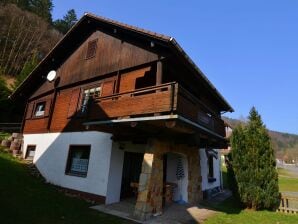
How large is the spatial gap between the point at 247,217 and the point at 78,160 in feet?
29.6

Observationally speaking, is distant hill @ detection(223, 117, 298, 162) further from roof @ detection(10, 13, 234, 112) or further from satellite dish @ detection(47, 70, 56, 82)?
satellite dish @ detection(47, 70, 56, 82)

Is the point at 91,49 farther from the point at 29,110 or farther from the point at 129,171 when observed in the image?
the point at 29,110

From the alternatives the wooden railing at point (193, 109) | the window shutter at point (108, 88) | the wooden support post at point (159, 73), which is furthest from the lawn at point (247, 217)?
the window shutter at point (108, 88)

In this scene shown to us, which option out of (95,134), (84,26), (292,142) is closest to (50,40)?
(84,26)

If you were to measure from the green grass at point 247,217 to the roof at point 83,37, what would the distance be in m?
6.54

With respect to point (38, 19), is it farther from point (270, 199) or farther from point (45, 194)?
point (270, 199)

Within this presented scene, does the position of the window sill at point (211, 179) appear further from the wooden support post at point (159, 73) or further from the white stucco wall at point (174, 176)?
the wooden support post at point (159, 73)

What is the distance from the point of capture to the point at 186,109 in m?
9.73

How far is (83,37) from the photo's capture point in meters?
17.7

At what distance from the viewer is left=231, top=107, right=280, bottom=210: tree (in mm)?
13461

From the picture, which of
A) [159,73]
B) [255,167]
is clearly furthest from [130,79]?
[255,167]

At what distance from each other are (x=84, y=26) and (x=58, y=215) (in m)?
12.0

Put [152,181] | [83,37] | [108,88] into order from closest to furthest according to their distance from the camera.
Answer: [152,181], [108,88], [83,37]

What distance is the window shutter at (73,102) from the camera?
52.1 feet
